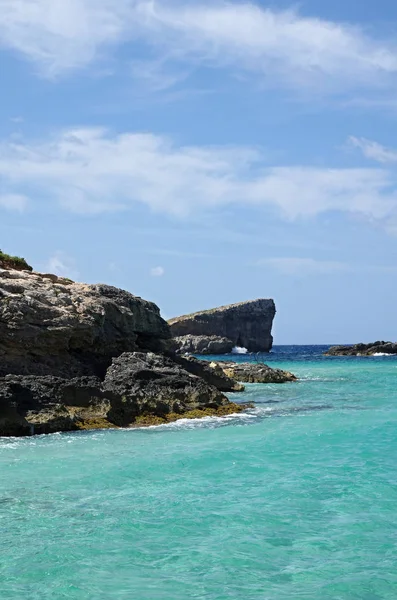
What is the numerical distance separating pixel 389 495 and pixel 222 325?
14132cm

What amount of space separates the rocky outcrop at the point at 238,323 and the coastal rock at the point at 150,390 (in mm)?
121330

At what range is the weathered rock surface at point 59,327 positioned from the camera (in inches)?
1133

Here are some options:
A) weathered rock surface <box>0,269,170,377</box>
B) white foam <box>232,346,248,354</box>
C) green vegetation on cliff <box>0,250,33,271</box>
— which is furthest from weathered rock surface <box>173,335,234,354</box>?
weathered rock surface <box>0,269,170,377</box>

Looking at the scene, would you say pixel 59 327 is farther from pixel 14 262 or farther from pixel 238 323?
pixel 238 323

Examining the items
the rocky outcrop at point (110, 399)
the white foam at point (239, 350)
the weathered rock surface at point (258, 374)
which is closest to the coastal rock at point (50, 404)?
→ the rocky outcrop at point (110, 399)

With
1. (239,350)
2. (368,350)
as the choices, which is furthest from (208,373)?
(239,350)

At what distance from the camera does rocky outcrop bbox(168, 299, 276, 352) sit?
506 feet

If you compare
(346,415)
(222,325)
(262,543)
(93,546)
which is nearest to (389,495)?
(262,543)

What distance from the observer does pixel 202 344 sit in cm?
14188

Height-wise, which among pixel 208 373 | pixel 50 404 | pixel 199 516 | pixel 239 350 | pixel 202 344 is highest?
pixel 202 344

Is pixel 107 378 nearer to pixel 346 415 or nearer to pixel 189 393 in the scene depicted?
pixel 189 393

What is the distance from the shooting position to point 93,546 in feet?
38.1

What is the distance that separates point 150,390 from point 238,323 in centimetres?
12869

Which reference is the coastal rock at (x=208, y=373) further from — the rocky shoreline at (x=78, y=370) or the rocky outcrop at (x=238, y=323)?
the rocky outcrop at (x=238, y=323)
